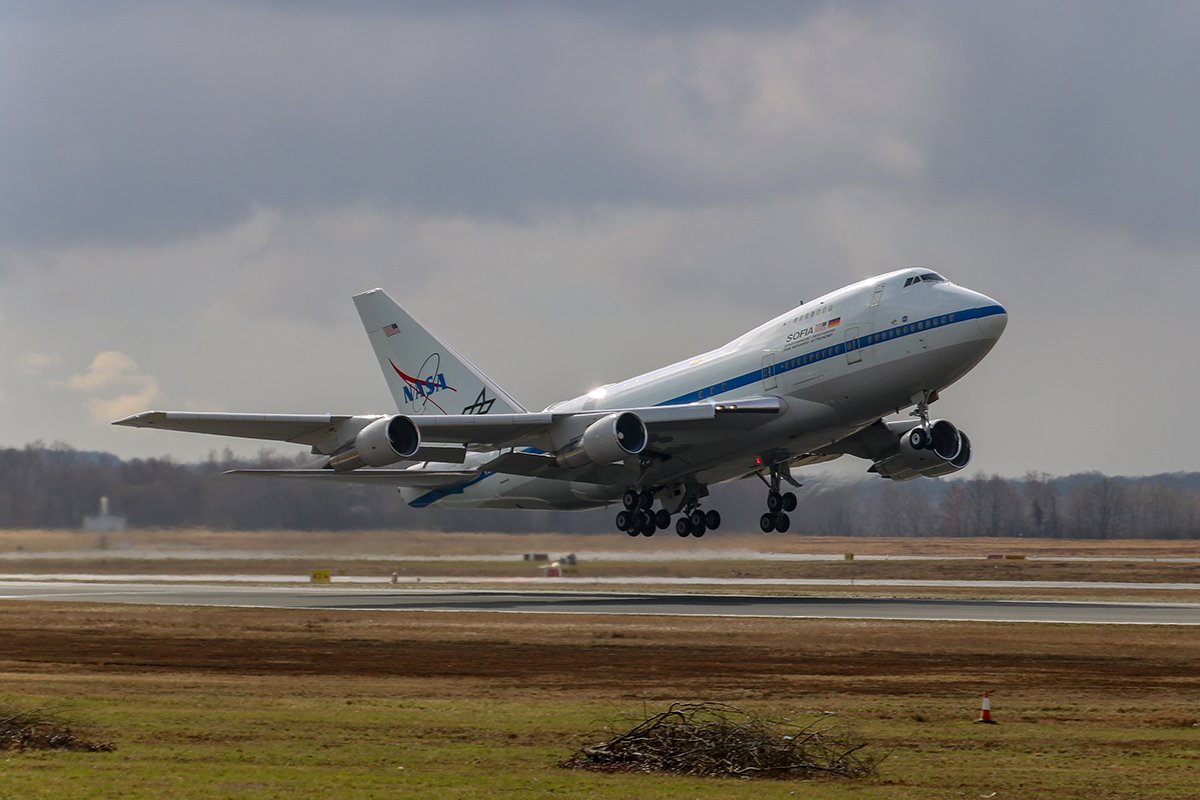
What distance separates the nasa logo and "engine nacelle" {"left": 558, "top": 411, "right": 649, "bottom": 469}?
13116 mm

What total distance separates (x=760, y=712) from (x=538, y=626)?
55.1 feet

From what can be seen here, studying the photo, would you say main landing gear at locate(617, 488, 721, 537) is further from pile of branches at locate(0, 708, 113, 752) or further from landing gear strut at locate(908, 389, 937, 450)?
pile of branches at locate(0, 708, 113, 752)

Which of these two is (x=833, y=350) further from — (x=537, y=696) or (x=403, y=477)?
(x=537, y=696)

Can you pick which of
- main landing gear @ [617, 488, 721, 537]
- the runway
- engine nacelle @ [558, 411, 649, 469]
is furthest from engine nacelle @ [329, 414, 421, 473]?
main landing gear @ [617, 488, 721, 537]

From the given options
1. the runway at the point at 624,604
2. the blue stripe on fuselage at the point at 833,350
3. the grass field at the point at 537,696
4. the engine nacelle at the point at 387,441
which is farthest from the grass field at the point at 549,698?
the blue stripe on fuselage at the point at 833,350

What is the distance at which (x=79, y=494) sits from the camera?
5731 cm

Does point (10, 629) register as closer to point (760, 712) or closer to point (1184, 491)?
point (760, 712)

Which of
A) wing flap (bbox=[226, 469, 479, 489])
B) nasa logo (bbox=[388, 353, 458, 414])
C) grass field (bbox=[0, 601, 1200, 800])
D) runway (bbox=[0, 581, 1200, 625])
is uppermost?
nasa logo (bbox=[388, 353, 458, 414])

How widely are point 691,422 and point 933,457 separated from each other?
981 centimetres

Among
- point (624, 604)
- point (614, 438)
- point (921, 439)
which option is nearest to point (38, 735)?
point (614, 438)

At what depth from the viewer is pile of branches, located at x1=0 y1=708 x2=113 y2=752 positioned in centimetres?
1677

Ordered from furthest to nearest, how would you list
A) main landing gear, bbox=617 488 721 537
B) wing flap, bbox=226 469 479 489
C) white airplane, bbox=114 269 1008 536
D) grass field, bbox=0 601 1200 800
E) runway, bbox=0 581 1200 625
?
1. wing flap, bbox=226 469 479 489
2. main landing gear, bbox=617 488 721 537
3. white airplane, bbox=114 269 1008 536
4. runway, bbox=0 581 1200 625
5. grass field, bbox=0 601 1200 800

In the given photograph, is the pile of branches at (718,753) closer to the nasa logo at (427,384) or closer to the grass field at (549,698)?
the grass field at (549,698)

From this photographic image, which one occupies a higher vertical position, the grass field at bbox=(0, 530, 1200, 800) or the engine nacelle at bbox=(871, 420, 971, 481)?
the engine nacelle at bbox=(871, 420, 971, 481)
